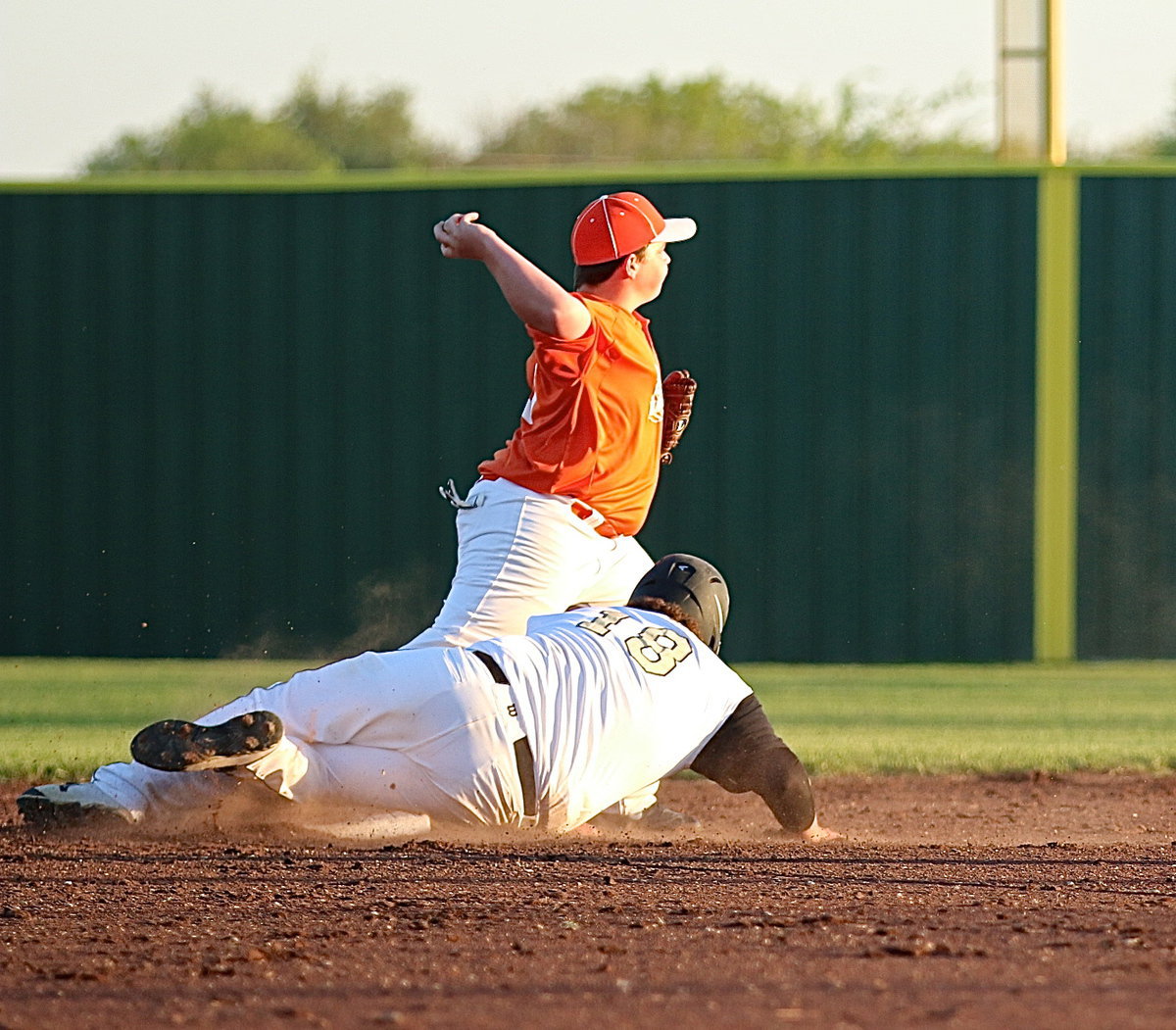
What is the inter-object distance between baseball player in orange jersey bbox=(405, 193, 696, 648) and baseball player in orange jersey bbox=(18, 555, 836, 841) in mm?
477

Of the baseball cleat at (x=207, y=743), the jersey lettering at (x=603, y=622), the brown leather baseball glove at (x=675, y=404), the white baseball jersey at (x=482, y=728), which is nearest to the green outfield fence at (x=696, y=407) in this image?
the brown leather baseball glove at (x=675, y=404)

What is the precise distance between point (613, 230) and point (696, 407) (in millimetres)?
6147

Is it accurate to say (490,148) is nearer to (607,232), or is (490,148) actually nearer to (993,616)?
(993,616)

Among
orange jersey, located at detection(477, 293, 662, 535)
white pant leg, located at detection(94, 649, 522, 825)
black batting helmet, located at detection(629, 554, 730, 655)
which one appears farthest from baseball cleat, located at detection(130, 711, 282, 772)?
orange jersey, located at detection(477, 293, 662, 535)

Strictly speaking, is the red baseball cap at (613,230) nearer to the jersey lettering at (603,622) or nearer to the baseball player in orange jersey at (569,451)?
the baseball player in orange jersey at (569,451)

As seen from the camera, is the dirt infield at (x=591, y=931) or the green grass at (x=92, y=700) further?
the green grass at (x=92, y=700)

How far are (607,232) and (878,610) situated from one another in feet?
21.0

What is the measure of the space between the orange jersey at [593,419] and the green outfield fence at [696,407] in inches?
238

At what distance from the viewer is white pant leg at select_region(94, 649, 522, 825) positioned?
479 cm

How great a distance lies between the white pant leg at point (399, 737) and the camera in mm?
4785

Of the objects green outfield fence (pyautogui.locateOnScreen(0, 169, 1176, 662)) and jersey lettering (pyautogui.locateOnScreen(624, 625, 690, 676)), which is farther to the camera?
green outfield fence (pyautogui.locateOnScreen(0, 169, 1176, 662))

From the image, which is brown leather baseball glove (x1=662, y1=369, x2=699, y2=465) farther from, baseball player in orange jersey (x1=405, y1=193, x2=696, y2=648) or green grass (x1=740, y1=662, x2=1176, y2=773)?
green grass (x1=740, y1=662, x2=1176, y2=773)

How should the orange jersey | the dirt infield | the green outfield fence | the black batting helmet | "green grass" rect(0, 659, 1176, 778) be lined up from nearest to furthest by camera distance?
the dirt infield → the black batting helmet → the orange jersey → "green grass" rect(0, 659, 1176, 778) → the green outfield fence

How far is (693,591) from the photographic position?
545 cm
